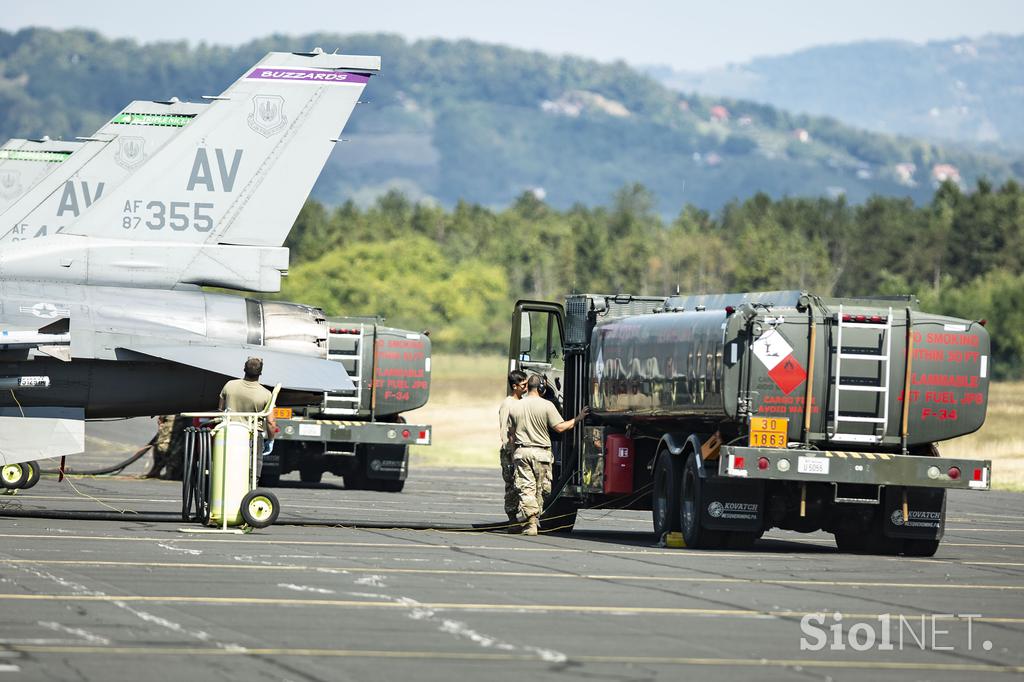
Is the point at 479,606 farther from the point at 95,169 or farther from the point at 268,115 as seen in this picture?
the point at 95,169

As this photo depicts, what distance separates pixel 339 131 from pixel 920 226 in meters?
141

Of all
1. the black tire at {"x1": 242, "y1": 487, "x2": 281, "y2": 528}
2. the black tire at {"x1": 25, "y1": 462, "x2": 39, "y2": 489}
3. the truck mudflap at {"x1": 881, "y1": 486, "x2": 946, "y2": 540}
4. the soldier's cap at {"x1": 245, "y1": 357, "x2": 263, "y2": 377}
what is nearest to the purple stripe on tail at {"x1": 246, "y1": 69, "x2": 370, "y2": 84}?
the soldier's cap at {"x1": 245, "y1": 357, "x2": 263, "y2": 377}

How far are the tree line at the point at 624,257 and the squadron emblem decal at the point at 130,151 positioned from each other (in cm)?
9306

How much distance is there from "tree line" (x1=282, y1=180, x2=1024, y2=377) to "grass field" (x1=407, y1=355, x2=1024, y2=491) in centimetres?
4094

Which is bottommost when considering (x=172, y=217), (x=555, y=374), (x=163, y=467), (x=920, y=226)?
(x=163, y=467)

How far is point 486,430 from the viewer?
56312 millimetres

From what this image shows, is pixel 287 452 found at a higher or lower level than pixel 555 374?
lower

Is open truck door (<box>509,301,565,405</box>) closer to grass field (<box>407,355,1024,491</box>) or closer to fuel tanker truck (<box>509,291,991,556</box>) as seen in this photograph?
fuel tanker truck (<box>509,291,991,556</box>)

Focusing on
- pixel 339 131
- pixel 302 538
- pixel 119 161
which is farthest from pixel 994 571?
pixel 119 161

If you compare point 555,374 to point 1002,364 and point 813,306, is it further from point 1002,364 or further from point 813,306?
point 1002,364

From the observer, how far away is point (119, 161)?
2123cm

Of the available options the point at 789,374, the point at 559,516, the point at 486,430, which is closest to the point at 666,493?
the point at 789,374

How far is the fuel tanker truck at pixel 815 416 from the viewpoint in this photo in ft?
53.8

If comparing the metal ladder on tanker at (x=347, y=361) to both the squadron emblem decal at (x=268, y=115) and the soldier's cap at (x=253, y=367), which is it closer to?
the squadron emblem decal at (x=268, y=115)
